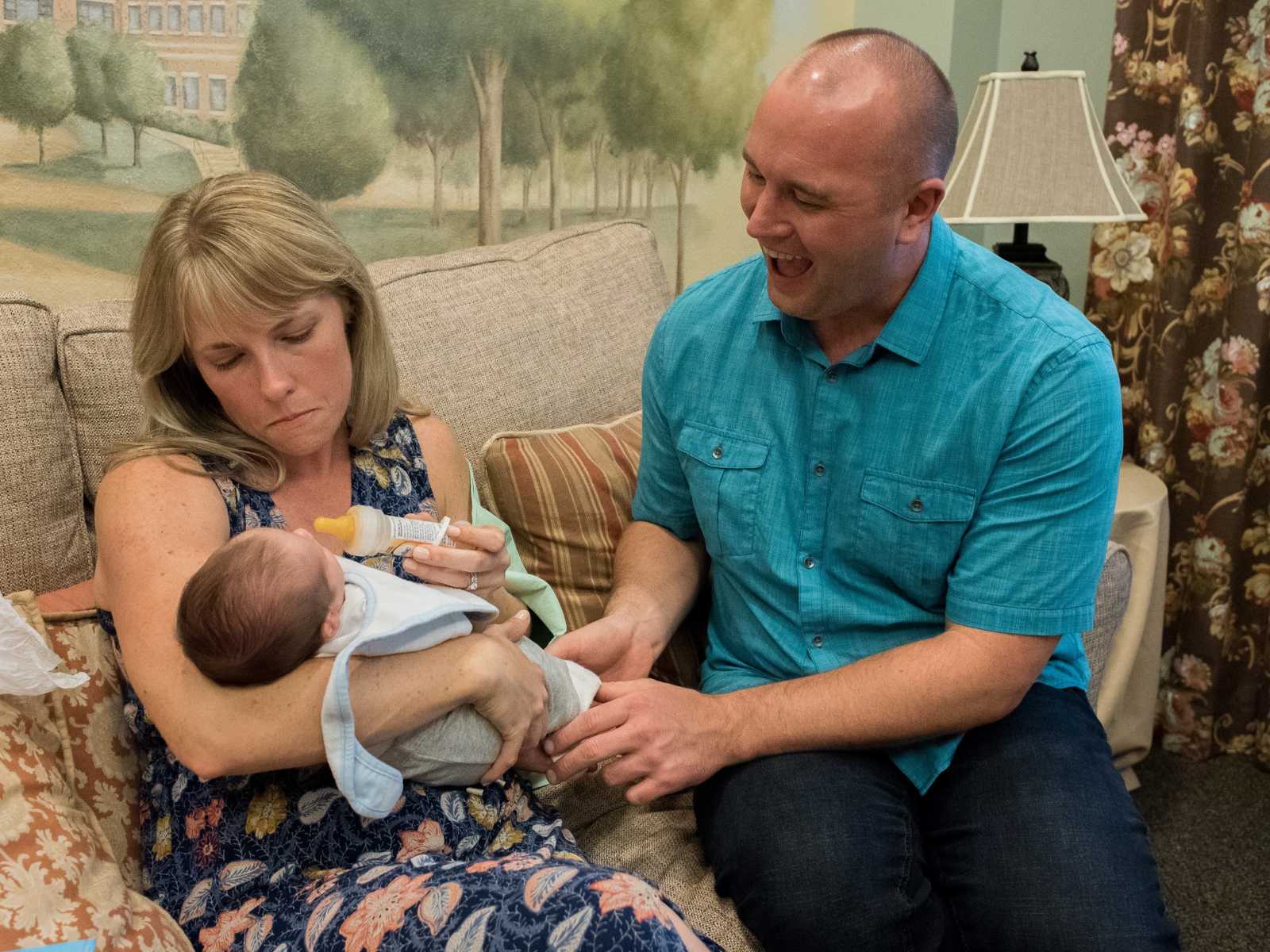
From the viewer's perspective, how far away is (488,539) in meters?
1.37

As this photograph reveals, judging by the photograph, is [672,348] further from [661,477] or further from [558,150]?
[558,150]

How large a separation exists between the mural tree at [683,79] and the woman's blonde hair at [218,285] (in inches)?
42.1

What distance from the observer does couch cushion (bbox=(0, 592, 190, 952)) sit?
1.11 meters

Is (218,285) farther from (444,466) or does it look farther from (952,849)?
(952,849)

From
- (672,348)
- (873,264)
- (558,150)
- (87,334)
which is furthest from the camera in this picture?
(558,150)

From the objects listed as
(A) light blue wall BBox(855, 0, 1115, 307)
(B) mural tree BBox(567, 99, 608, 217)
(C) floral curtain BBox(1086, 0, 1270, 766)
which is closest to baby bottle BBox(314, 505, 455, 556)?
(B) mural tree BBox(567, 99, 608, 217)

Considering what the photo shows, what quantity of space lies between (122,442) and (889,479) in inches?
36.1

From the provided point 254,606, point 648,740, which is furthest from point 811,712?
point 254,606

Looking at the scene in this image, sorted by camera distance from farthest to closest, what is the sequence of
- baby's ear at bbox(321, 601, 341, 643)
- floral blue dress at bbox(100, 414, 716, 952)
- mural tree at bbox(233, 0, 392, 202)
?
mural tree at bbox(233, 0, 392, 202), baby's ear at bbox(321, 601, 341, 643), floral blue dress at bbox(100, 414, 716, 952)

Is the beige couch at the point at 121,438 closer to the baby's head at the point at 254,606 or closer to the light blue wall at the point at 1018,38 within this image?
the baby's head at the point at 254,606

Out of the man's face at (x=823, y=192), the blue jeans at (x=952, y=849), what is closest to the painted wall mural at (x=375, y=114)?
the man's face at (x=823, y=192)

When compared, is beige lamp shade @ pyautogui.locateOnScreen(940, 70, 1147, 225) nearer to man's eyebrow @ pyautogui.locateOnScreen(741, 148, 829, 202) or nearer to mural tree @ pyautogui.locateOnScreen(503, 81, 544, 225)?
mural tree @ pyautogui.locateOnScreen(503, 81, 544, 225)

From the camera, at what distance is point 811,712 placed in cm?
147

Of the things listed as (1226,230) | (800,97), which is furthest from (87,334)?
(1226,230)
